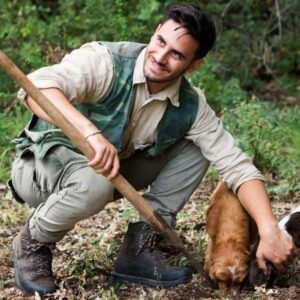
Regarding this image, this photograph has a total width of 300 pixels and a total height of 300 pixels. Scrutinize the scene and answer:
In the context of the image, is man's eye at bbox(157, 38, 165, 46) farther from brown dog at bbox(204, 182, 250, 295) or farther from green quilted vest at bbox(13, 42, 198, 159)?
brown dog at bbox(204, 182, 250, 295)

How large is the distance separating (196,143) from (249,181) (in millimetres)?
400

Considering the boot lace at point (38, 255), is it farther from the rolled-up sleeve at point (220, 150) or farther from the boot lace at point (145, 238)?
the rolled-up sleeve at point (220, 150)

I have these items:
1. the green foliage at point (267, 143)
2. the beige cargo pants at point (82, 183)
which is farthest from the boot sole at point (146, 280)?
the green foliage at point (267, 143)

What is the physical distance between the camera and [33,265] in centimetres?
432

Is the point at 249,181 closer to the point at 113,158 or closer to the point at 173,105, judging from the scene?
the point at 173,105

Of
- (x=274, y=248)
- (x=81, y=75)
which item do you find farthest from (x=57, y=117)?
(x=274, y=248)

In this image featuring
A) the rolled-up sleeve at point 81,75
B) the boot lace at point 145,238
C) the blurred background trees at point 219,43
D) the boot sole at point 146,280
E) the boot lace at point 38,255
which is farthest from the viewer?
the blurred background trees at point 219,43

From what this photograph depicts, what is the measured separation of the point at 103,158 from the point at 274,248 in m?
1.03

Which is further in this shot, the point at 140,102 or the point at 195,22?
the point at 140,102

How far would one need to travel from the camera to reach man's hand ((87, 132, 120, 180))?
11.9 ft

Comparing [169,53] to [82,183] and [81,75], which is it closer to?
[81,75]

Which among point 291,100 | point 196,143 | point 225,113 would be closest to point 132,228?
point 196,143

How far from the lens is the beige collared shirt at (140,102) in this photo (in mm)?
3988

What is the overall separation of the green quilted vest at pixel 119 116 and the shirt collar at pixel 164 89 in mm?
24
